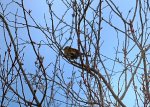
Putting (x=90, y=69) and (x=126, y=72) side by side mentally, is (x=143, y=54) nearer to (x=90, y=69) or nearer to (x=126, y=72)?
(x=90, y=69)

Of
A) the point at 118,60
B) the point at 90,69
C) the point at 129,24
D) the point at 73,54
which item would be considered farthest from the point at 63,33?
the point at 90,69

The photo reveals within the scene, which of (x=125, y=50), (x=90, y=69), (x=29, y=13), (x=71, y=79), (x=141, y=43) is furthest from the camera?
(x=71, y=79)

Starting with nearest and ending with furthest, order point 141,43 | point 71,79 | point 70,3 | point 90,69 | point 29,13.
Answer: point 90,69 → point 141,43 → point 29,13 → point 70,3 → point 71,79

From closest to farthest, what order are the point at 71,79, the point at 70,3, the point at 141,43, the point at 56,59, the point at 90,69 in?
the point at 90,69 < the point at 141,43 < the point at 70,3 < the point at 56,59 < the point at 71,79

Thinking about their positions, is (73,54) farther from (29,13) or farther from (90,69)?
(90,69)

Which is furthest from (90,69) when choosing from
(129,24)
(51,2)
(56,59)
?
(56,59)

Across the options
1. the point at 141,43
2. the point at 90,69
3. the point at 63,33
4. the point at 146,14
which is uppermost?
the point at 63,33

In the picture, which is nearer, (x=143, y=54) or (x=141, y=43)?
(x=143, y=54)

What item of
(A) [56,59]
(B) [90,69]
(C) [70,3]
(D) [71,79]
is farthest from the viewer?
(D) [71,79]

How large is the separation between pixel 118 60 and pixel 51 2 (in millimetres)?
1084

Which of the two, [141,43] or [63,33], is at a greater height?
[63,33]

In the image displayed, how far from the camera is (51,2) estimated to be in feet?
11.4

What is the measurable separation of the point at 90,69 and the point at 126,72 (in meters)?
1.06

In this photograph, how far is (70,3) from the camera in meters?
3.45
